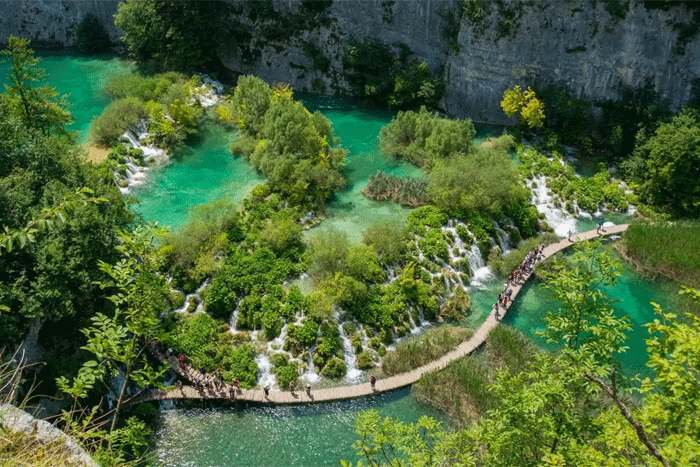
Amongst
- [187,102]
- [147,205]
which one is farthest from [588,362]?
[187,102]

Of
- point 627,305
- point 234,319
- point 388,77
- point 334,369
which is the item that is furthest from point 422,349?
point 388,77

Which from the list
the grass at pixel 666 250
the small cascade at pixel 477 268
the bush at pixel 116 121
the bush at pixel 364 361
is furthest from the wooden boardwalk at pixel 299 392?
the bush at pixel 116 121

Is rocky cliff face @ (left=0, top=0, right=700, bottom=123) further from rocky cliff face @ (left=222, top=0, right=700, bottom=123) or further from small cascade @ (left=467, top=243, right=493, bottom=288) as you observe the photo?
small cascade @ (left=467, top=243, right=493, bottom=288)

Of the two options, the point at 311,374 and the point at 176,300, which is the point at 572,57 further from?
the point at 176,300

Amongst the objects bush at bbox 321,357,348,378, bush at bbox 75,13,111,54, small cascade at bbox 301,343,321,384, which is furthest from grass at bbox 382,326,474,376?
bush at bbox 75,13,111,54

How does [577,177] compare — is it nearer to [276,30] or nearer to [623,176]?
A: [623,176]

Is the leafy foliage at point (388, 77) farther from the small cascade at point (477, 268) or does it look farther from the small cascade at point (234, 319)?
the small cascade at point (234, 319)
